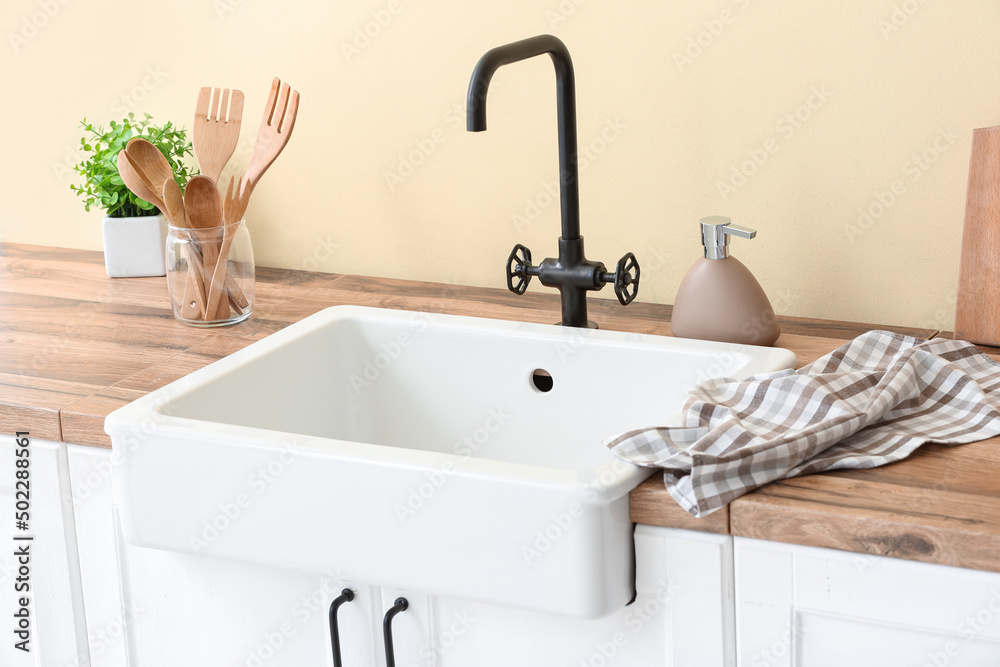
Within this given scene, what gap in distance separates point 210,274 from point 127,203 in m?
0.33

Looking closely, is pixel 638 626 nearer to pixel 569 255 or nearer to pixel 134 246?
pixel 569 255

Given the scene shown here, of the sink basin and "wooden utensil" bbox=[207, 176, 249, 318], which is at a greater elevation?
"wooden utensil" bbox=[207, 176, 249, 318]

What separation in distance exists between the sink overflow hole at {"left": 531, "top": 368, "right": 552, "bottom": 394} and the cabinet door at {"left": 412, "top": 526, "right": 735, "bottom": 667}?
1.20 ft

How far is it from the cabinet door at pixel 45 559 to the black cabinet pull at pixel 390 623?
1.33ft

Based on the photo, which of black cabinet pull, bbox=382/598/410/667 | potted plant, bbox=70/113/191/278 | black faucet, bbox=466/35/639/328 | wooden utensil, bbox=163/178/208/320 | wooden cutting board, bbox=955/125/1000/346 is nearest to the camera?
black cabinet pull, bbox=382/598/410/667

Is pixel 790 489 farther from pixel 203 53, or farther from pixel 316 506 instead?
pixel 203 53

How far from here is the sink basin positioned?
844 millimetres

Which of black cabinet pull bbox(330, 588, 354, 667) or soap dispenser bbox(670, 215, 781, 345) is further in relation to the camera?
soap dispenser bbox(670, 215, 781, 345)

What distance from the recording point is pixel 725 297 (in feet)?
3.86

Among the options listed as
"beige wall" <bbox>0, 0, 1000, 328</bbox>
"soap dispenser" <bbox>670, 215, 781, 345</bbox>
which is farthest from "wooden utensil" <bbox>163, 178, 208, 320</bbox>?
"soap dispenser" <bbox>670, 215, 781, 345</bbox>

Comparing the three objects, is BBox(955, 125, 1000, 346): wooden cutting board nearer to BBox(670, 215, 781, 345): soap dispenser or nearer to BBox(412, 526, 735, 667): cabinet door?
BBox(670, 215, 781, 345): soap dispenser

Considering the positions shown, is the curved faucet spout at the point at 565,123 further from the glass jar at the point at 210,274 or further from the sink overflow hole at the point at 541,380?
the glass jar at the point at 210,274

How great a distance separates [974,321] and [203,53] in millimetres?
Result: 1217

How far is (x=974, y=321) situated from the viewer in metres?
1.16
